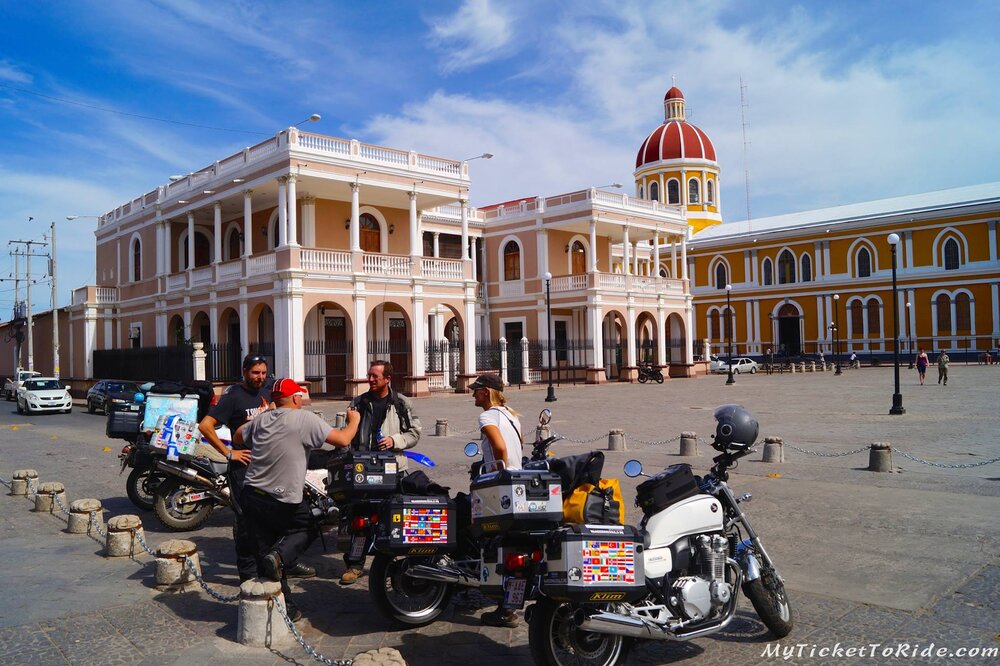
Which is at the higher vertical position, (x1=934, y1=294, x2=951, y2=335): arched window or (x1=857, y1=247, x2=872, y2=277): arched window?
(x1=857, y1=247, x2=872, y2=277): arched window

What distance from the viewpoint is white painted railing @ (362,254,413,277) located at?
28.5 meters

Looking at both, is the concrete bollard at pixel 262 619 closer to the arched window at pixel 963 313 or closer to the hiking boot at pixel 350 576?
the hiking boot at pixel 350 576

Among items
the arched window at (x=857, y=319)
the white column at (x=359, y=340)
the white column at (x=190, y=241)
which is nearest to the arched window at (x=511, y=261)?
the white column at (x=359, y=340)

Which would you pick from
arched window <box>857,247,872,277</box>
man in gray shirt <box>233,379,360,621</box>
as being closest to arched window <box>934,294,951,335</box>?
arched window <box>857,247,872,277</box>

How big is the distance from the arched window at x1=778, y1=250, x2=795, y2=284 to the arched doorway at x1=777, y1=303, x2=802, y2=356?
1865 mm

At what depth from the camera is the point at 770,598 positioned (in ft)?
15.3

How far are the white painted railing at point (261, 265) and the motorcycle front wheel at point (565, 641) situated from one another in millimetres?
24650

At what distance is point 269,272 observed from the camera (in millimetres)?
27219

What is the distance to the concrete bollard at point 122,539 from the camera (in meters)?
6.97

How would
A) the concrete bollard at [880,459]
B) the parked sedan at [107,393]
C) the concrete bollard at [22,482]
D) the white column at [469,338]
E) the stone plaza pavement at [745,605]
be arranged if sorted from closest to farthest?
the stone plaza pavement at [745,605]
the concrete bollard at [22,482]
the concrete bollard at [880,459]
the parked sedan at [107,393]
the white column at [469,338]

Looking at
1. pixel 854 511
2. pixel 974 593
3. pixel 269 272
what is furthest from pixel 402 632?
pixel 269 272

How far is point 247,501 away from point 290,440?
0.54 metres

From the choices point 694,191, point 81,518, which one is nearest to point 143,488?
point 81,518

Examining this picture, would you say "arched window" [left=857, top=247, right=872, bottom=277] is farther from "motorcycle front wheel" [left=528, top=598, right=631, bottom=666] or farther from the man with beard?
"motorcycle front wheel" [left=528, top=598, right=631, bottom=666]
